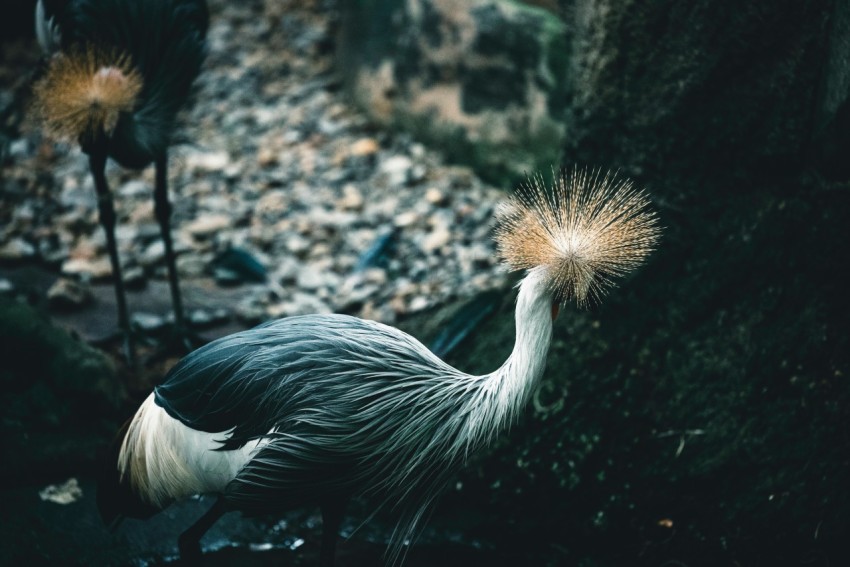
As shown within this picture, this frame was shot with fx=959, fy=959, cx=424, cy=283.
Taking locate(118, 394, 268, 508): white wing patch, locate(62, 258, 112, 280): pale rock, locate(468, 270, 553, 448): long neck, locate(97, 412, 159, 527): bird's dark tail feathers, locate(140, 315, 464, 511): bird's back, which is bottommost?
locate(62, 258, 112, 280): pale rock

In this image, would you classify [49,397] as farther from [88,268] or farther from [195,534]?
[88,268]

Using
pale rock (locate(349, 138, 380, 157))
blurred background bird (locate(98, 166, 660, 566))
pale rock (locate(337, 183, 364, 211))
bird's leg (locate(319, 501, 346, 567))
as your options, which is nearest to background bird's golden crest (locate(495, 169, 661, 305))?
blurred background bird (locate(98, 166, 660, 566))

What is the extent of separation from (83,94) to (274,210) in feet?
5.14

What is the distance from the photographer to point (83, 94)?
2.90 metres

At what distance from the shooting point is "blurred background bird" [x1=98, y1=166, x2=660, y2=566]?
206 centimetres

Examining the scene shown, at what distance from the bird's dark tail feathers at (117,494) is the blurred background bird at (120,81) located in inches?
39.1

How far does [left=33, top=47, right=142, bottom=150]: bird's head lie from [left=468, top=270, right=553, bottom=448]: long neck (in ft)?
5.13

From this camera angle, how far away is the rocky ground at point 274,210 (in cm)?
379

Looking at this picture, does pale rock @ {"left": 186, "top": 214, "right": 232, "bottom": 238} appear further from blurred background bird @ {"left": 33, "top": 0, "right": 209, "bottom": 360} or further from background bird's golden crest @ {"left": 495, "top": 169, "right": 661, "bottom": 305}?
background bird's golden crest @ {"left": 495, "top": 169, "right": 661, "bottom": 305}

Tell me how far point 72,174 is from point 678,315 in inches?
126

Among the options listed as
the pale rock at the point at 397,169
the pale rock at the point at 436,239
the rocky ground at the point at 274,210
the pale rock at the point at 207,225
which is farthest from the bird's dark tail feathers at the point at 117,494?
the pale rock at the point at 397,169

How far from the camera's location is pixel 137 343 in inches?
138

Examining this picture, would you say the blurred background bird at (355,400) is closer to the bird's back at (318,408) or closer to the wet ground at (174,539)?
the bird's back at (318,408)

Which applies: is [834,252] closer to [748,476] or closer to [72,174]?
[748,476]
